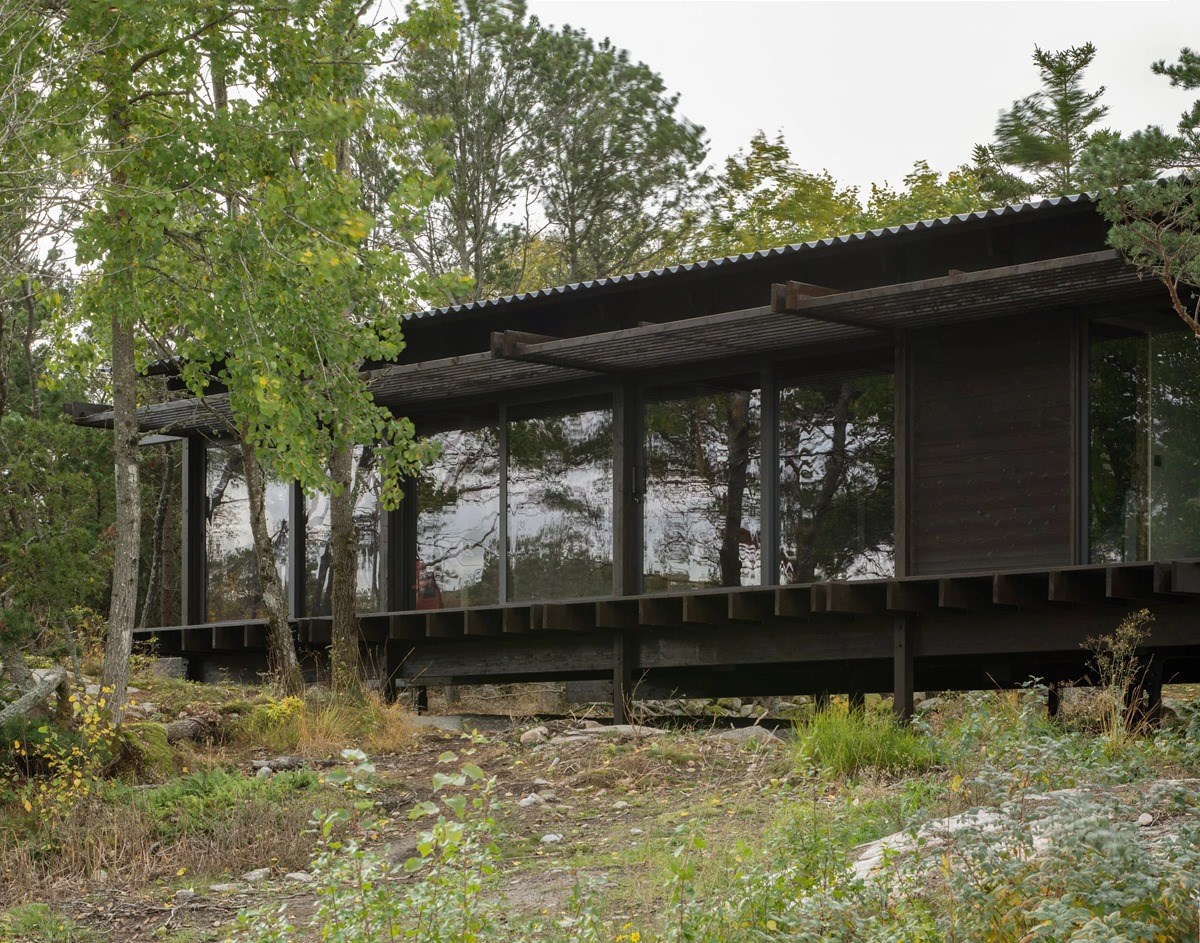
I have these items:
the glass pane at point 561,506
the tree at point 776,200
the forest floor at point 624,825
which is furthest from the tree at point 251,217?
the tree at point 776,200

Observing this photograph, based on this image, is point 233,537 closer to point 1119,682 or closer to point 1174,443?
point 1119,682

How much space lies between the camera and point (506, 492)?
1331 centimetres

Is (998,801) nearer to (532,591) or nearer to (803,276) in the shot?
(803,276)

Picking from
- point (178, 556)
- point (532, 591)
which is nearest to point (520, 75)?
point (178, 556)

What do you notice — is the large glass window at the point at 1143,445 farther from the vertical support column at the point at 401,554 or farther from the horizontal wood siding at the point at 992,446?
the vertical support column at the point at 401,554

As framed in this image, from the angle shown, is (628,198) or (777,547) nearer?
(777,547)

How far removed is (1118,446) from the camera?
1035 centimetres

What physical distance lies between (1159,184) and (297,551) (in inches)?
394

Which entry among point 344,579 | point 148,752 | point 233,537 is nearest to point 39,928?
point 148,752

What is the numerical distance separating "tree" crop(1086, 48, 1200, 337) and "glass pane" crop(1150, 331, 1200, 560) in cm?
227

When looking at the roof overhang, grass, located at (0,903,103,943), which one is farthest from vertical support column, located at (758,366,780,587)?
A: grass, located at (0,903,103,943)

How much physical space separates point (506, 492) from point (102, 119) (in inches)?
194

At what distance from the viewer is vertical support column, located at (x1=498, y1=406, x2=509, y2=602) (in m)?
13.2

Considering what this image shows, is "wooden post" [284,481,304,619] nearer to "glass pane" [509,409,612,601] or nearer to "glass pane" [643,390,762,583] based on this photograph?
"glass pane" [509,409,612,601]
